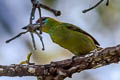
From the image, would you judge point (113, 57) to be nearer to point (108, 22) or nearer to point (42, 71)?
point (42, 71)


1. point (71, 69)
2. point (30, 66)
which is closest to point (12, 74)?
point (30, 66)

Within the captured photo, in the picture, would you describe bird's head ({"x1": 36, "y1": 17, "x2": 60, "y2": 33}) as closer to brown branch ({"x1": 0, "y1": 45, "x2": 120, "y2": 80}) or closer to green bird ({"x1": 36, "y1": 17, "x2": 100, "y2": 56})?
green bird ({"x1": 36, "y1": 17, "x2": 100, "y2": 56})

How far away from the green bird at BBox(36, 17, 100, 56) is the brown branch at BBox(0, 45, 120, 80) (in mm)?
766

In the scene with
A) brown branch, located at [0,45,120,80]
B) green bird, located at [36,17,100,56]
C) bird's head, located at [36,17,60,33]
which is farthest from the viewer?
bird's head, located at [36,17,60,33]

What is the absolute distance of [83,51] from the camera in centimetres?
315

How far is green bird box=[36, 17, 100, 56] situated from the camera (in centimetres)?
319

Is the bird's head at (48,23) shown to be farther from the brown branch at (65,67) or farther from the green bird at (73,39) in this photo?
the brown branch at (65,67)

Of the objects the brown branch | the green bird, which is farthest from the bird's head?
the brown branch

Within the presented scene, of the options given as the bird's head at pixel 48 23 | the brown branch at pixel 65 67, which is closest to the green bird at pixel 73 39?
the bird's head at pixel 48 23

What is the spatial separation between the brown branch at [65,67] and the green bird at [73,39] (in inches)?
30.2

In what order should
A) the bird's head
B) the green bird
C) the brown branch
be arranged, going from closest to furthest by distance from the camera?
the brown branch → the green bird → the bird's head

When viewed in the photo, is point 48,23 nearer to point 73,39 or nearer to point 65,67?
point 73,39

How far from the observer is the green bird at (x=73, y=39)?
3192 millimetres

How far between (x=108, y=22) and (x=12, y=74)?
419 centimetres
